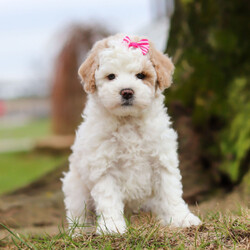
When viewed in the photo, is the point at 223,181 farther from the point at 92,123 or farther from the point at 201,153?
the point at 92,123

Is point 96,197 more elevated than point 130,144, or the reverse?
point 130,144

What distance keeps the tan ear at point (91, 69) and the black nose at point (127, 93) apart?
0.39 metres

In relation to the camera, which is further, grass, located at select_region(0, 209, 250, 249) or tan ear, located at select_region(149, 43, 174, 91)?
tan ear, located at select_region(149, 43, 174, 91)

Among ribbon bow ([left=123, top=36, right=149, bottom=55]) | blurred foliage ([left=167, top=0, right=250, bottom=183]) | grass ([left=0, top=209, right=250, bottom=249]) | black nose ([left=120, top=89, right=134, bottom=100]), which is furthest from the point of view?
blurred foliage ([left=167, top=0, right=250, bottom=183])

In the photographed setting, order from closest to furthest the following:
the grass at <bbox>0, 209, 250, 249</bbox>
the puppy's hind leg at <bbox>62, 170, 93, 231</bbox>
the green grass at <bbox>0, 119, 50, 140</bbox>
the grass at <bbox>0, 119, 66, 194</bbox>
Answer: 1. the grass at <bbox>0, 209, 250, 249</bbox>
2. the puppy's hind leg at <bbox>62, 170, 93, 231</bbox>
3. the grass at <bbox>0, 119, 66, 194</bbox>
4. the green grass at <bbox>0, 119, 50, 140</bbox>

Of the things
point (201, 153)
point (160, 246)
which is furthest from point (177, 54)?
point (160, 246)

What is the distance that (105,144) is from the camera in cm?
393

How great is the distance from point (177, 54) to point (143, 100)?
327cm

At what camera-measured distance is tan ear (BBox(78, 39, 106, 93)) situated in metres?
3.91

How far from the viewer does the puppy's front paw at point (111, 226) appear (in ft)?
11.6

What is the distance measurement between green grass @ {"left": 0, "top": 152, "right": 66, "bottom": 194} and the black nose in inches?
289

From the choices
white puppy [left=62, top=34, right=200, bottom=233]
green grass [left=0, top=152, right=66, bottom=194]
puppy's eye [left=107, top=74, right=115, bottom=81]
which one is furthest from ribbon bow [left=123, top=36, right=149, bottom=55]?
green grass [left=0, top=152, right=66, bottom=194]

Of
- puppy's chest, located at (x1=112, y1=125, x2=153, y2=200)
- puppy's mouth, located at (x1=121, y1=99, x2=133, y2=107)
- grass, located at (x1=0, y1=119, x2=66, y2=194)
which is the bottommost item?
grass, located at (x1=0, y1=119, x2=66, y2=194)

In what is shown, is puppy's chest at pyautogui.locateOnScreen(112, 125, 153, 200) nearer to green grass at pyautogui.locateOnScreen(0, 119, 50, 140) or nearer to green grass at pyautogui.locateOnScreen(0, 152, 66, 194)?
green grass at pyautogui.locateOnScreen(0, 152, 66, 194)
